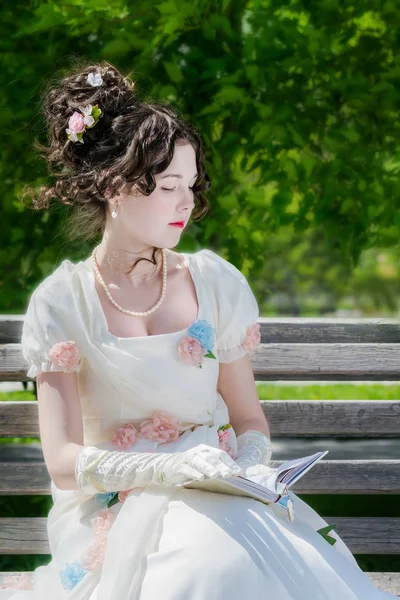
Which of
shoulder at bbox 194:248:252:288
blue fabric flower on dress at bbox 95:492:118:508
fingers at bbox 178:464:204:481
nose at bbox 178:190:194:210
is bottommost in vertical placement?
blue fabric flower on dress at bbox 95:492:118:508

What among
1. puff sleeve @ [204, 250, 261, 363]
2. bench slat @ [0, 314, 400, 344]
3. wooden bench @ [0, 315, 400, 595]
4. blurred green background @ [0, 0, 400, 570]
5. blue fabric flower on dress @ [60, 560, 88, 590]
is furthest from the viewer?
blurred green background @ [0, 0, 400, 570]

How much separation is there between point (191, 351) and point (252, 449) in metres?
0.28

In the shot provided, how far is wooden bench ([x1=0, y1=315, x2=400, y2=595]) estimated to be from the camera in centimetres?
308

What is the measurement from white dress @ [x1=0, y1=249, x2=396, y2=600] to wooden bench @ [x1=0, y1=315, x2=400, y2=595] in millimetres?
503

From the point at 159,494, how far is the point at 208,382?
1.28 ft

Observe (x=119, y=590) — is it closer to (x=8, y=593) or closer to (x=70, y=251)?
(x=8, y=593)

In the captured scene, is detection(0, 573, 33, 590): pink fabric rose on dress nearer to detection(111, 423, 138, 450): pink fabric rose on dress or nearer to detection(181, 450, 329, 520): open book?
detection(111, 423, 138, 450): pink fabric rose on dress

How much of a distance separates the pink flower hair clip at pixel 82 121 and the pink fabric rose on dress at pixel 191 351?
0.53m

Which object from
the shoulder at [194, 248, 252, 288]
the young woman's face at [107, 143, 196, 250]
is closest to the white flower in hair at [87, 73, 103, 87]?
the young woman's face at [107, 143, 196, 250]

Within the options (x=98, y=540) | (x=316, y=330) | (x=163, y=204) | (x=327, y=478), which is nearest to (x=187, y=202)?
(x=163, y=204)

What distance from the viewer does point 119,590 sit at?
208 centimetres

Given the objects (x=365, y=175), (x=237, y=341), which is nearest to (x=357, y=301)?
(x=365, y=175)

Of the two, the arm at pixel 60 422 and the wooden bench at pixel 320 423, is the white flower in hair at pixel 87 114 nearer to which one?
the arm at pixel 60 422

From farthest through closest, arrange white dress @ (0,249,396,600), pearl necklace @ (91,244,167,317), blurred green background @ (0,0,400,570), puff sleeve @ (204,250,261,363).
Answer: blurred green background @ (0,0,400,570) → puff sleeve @ (204,250,261,363) → pearl necklace @ (91,244,167,317) → white dress @ (0,249,396,600)
